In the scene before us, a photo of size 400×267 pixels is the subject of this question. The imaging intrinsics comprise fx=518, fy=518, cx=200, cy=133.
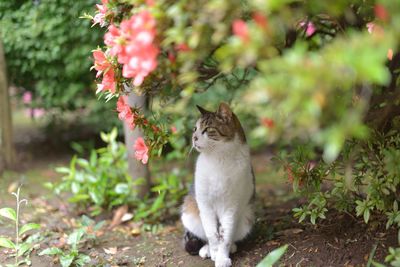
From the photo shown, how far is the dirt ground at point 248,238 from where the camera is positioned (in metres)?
3.28

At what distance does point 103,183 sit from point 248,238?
1.46m

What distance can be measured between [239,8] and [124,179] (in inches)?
117

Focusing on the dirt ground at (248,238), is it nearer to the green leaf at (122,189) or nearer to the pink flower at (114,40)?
the green leaf at (122,189)

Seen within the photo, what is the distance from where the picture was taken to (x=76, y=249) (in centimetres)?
355

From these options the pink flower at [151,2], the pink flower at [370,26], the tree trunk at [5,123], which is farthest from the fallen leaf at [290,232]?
the tree trunk at [5,123]

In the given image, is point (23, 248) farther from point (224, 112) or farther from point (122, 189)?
point (224, 112)

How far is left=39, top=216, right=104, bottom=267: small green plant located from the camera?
340 cm

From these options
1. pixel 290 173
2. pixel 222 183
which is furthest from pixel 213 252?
pixel 290 173

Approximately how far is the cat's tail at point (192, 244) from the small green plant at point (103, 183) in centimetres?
92

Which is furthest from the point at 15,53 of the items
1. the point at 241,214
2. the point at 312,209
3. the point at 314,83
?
the point at 314,83

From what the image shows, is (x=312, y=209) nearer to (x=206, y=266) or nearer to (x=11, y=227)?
(x=206, y=266)

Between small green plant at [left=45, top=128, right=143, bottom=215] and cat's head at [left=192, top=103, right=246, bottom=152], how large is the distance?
4.32ft

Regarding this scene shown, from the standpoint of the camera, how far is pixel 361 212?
3094 mm

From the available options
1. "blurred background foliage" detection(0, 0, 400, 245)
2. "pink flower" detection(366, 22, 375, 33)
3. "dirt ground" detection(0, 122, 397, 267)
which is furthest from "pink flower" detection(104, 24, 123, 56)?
"dirt ground" detection(0, 122, 397, 267)
